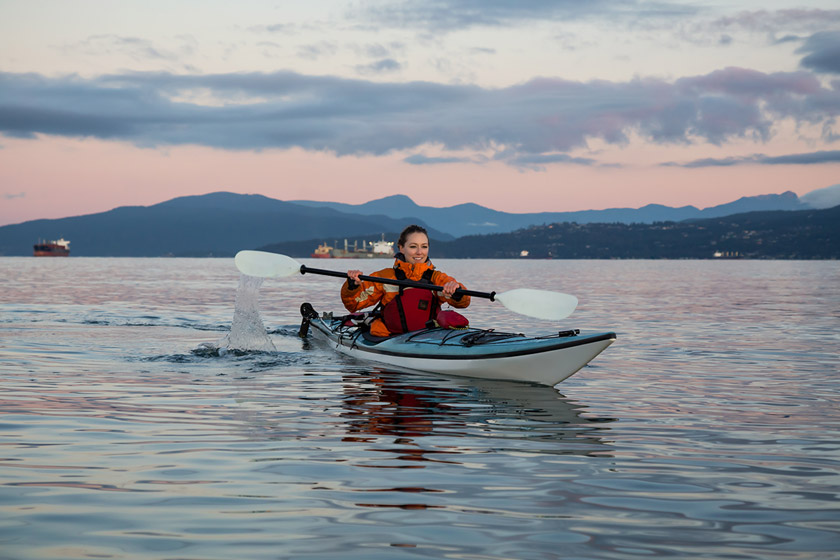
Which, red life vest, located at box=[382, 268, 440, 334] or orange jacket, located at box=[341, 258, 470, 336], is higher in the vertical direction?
orange jacket, located at box=[341, 258, 470, 336]

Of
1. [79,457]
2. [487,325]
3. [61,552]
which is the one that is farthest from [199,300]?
[61,552]

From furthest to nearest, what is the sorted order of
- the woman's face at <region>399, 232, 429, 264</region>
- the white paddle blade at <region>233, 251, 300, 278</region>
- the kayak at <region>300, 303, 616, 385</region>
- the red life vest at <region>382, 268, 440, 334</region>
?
the white paddle blade at <region>233, 251, 300, 278</region>, the red life vest at <region>382, 268, 440, 334</region>, the woman's face at <region>399, 232, 429, 264</region>, the kayak at <region>300, 303, 616, 385</region>

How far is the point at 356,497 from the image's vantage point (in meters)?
5.60

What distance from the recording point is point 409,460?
22.2ft

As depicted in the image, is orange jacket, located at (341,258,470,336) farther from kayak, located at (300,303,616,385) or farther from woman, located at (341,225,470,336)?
kayak, located at (300,303,616,385)

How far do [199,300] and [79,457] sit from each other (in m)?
27.6

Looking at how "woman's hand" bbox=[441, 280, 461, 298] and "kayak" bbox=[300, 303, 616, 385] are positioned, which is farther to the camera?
"woman's hand" bbox=[441, 280, 461, 298]

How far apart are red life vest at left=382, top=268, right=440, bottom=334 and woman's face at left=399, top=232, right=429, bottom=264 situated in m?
0.30

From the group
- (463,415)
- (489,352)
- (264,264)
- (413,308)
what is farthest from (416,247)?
(463,415)

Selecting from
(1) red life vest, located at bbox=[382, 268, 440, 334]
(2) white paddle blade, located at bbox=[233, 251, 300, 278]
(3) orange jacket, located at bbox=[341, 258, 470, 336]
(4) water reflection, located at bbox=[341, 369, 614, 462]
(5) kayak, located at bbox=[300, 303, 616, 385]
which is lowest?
(4) water reflection, located at bbox=[341, 369, 614, 462]

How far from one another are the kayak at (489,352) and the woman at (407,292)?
16.5 inches

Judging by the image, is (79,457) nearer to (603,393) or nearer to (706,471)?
(706,471)

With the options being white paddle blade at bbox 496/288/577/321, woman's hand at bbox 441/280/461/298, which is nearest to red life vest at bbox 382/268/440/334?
woman's hand at bbox 441/280/461/298

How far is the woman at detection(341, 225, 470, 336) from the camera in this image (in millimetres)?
12844
